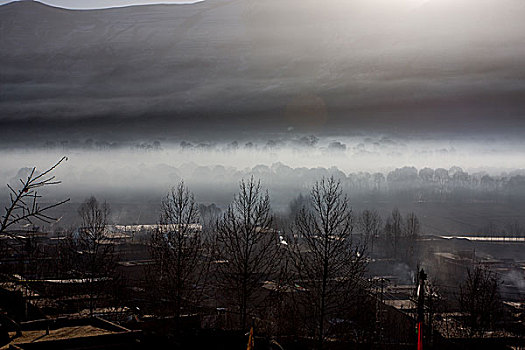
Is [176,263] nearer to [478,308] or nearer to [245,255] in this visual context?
[245,255]

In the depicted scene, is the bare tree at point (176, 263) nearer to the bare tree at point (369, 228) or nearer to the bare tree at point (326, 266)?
the bare tree at point (326, 266)

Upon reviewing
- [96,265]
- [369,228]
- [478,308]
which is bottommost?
[478,308]

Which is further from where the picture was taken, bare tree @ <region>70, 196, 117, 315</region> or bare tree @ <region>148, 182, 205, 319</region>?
bare tree @ <region>70, 196, 117, 315</region>

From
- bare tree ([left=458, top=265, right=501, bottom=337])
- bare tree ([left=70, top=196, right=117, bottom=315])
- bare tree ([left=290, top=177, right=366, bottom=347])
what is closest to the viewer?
bare tree ([left=290, top=177, right=366, bottom=347])

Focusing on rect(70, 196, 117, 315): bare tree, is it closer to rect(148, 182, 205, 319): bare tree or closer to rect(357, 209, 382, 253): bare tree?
rect(148, 182, 205, 319): bare tree

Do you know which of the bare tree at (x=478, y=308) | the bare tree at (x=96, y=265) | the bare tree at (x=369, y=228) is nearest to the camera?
the bare tree at (x=478, y=308)

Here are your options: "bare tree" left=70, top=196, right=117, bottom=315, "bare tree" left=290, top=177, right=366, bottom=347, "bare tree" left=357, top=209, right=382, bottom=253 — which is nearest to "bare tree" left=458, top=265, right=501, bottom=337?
"bare tree" left=290, top=177, right=366, bottom=347

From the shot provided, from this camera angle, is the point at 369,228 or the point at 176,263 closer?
the point at 176,263

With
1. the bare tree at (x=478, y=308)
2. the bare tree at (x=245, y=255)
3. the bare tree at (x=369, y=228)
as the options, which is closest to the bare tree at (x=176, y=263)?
the bare tree at (x=245, y=255)

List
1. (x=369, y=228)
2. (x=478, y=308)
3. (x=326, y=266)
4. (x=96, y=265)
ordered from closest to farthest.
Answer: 1. (x=326, y=266)
2. (x=478, y=308)
3. (x=96, y=265)
4. (x=369, y=228)

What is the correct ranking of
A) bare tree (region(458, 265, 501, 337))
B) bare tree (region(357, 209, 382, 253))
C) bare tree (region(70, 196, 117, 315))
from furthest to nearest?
bare tree (region(357, 209, 382, 253))
bare tree (region(70, 196, 117, 315))
bare tree (region(458, 265, 501, 337))

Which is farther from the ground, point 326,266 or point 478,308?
point 326,266

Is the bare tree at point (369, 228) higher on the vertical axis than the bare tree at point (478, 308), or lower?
higher

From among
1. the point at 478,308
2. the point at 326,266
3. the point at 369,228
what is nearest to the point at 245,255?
the point at 326,266
